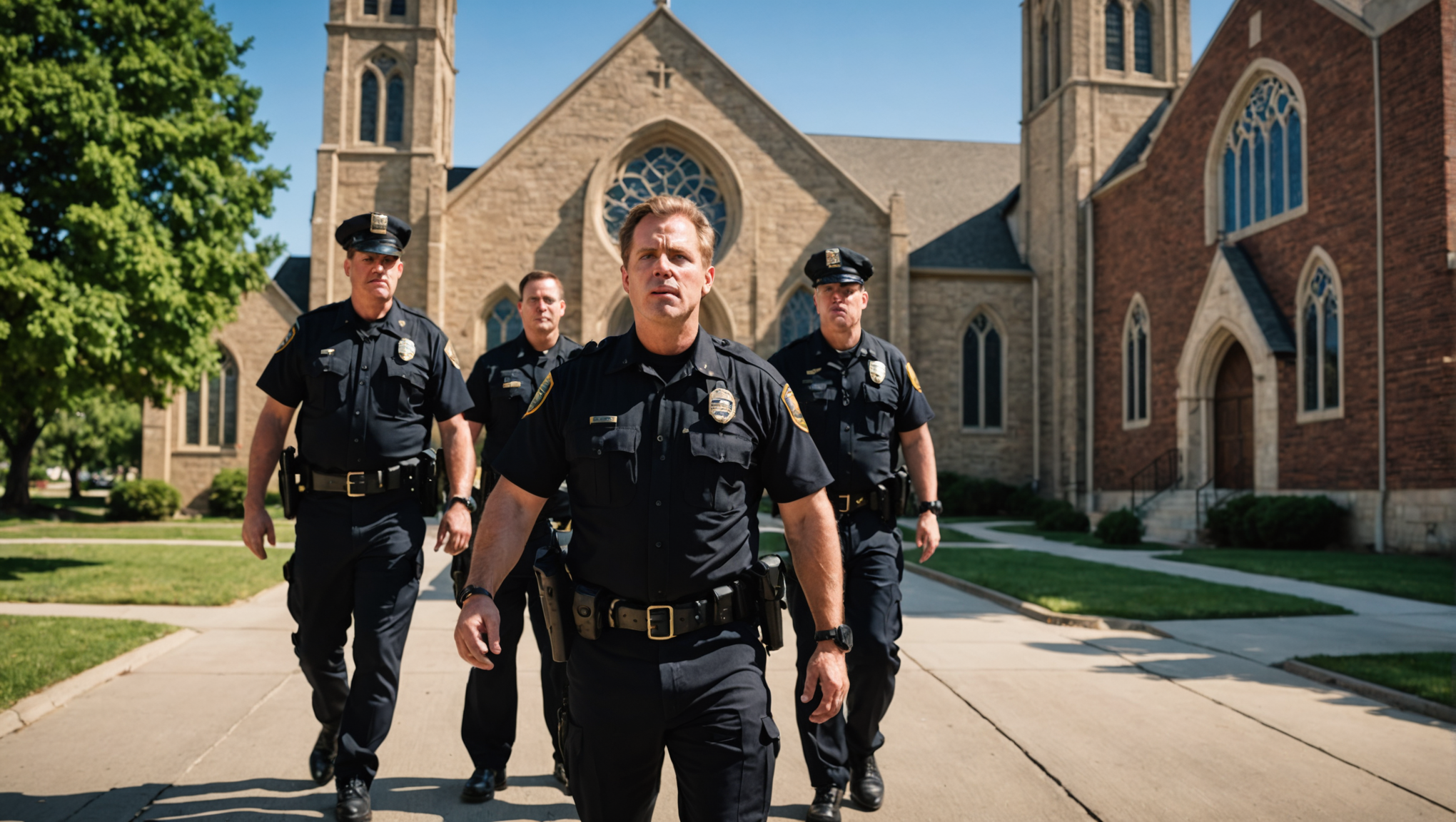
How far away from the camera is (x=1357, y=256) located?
17312mm

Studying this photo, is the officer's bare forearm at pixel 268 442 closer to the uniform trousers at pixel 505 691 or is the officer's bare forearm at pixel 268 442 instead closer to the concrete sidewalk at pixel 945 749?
the uniform trousers at pixel 505 691

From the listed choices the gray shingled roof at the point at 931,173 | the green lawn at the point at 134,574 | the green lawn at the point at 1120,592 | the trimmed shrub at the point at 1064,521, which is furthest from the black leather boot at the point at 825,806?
the gray shingled roof at the point at 931,173

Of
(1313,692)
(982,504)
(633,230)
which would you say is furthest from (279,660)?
(982,504)

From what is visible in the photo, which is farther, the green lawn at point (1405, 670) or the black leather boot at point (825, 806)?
the green lawn at point (1405, 670)

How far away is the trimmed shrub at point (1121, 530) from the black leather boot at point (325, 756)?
16.9 metres

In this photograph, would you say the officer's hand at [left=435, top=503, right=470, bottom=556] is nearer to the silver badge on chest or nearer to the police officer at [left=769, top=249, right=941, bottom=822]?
the police officer at [left=769, top=249, right=941, bottom=822]

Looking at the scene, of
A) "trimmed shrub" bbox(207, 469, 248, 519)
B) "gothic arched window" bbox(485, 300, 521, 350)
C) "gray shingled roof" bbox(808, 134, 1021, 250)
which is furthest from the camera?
"gray shingled roof" bbox(808, 134, 1021, 250)

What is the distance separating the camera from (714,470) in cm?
273

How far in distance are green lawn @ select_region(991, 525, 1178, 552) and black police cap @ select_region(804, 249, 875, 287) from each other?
48.3ft

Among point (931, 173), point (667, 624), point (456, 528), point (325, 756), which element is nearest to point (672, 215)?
point (667, 624)

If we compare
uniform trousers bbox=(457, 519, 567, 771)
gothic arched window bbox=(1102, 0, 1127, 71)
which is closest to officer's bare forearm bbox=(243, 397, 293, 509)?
uniform trousers bbox=(457, 519, 567, 771)

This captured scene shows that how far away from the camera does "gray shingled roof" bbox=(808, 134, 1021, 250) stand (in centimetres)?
3281

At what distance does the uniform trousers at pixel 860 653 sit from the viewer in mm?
4156

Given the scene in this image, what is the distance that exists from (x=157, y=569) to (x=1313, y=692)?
1237 centimetres
